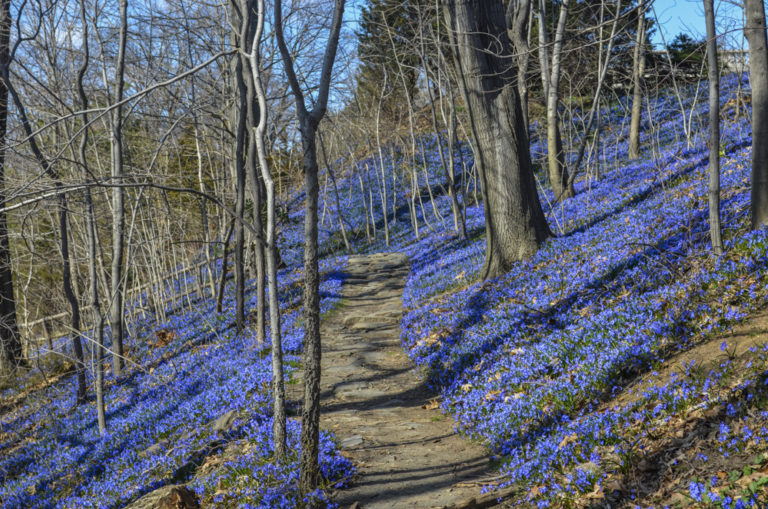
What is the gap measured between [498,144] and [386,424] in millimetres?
6464

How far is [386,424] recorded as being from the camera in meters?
7.01

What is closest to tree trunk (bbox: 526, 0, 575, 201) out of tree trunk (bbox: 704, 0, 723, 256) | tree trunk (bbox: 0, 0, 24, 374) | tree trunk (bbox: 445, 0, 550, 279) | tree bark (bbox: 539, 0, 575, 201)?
tree bark (bbox: 539, 0, 575, 201)

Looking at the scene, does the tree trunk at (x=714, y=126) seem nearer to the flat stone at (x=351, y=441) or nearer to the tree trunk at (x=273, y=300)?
A: the flat stone at (x=351, y=441)

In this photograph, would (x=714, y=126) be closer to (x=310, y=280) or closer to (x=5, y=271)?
(x=310, y=280)

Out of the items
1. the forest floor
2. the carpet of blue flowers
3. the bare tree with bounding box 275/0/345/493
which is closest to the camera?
the carpet of blue flowers

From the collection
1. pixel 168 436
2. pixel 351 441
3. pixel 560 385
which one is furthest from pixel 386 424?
pixel 168 436

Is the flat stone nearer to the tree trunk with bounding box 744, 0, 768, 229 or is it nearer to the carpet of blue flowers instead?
the carpet of blue flowers

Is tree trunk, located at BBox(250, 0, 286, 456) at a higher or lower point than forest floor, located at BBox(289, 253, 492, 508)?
higher

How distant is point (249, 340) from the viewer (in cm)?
1188

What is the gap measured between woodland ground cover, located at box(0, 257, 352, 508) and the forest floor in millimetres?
438

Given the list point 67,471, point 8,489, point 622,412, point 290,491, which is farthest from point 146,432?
point 622,412

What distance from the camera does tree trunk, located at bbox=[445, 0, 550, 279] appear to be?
10.9 m

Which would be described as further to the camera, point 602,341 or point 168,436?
point 168,436

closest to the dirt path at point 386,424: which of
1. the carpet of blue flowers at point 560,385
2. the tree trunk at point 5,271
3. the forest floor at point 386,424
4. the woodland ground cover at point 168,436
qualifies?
the forest floor at point 386,424
